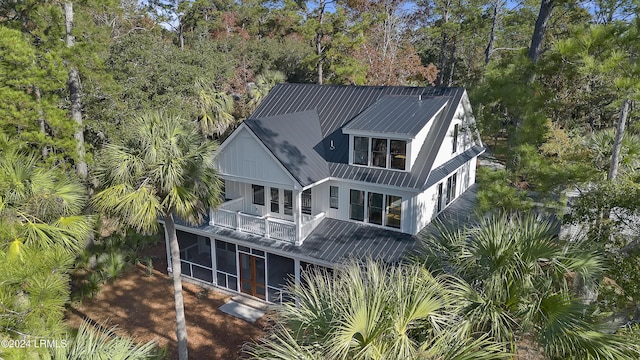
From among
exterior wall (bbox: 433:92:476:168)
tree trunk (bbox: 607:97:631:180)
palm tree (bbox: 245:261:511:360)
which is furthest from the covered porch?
tree trunk (bbox: 607:97:631:180)

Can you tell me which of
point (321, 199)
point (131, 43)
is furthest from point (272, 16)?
point (321, 199)

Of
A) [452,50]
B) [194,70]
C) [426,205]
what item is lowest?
[426,205]

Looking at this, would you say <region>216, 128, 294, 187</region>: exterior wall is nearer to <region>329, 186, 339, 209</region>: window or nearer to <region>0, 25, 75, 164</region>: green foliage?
<region>329, 186, 339, 209</region>: window

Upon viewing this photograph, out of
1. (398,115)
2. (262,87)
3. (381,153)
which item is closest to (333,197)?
(381,153)

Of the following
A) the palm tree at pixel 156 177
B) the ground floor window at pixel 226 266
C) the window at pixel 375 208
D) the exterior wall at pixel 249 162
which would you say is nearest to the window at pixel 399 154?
the window at pixel 375 208

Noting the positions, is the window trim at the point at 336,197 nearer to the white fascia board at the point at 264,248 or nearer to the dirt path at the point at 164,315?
the white fascia board at the point at 264,248

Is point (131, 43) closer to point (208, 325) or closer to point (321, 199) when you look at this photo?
point (321, 199)
